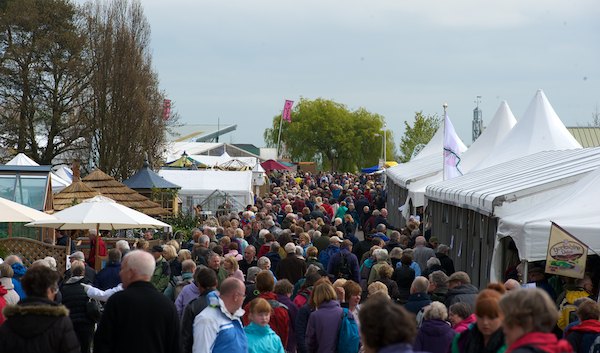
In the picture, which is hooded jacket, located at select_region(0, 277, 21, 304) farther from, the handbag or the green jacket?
the green jacket

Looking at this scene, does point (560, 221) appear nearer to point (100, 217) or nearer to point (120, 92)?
point (100, 217)

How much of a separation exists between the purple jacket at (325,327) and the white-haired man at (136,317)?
9.39 ft

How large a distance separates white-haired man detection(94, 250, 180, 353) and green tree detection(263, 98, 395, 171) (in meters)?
120

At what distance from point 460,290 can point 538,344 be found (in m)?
5.55

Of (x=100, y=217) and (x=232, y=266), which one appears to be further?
(x=100, y=217)

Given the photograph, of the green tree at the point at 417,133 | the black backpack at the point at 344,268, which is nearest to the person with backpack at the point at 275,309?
the black backpack at the point at 344,268

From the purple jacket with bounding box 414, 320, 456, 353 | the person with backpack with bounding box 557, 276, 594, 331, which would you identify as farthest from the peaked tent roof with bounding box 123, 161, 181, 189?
the purple jacket with bounding box 414, 320, 456, 353

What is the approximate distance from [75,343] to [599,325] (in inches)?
175

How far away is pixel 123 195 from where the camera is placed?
2728 centimetres

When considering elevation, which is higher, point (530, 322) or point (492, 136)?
point (492, 136)

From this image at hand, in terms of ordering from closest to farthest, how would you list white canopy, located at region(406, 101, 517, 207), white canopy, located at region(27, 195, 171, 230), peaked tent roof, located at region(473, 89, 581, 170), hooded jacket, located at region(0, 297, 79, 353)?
hooded jacket, located at region(0, 297, 79, 353) < white canopy, located at region(27, 195, 171, 230) < peaked tent roof, located at region(473, 89, 581, 170) < white canopy, located at region(406, 101, 517, 207)

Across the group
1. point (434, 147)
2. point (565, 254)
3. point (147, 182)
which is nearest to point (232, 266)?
point (565, 254)

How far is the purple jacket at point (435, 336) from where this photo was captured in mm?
8789

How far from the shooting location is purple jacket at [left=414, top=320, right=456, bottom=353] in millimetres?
8789
